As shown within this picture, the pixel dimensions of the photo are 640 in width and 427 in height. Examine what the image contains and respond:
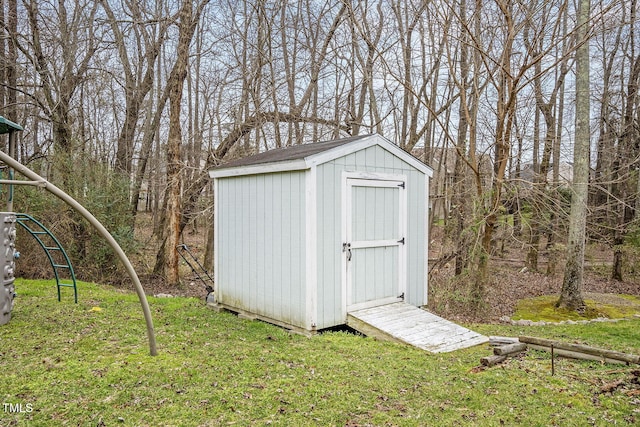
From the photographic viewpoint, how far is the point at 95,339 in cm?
446

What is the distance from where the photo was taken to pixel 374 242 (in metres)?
5.28

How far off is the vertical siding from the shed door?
0.60 meters

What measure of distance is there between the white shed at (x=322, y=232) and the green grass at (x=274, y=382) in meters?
0.50

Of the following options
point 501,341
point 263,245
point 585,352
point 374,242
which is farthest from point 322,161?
point 585,352

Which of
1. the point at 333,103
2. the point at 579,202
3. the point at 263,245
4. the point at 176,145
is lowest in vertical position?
the point at 263,245

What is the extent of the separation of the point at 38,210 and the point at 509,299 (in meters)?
9.03

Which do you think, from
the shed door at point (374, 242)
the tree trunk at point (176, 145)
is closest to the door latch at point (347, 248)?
the shed door at point (374, 242)

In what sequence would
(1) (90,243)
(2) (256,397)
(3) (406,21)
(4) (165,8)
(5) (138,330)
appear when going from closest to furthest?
(2) (256,397), (5) (138,330), (1) (90,243), (3) (406,21), (4) (165,8)

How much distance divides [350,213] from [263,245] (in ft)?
3.90

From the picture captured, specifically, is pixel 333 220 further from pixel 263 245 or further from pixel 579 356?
pixel 579 356

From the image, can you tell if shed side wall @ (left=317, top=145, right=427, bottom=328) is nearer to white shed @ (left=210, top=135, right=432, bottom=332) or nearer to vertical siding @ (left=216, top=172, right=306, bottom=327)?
white shed @ (left=210, top=135, right=432, bottom=332)

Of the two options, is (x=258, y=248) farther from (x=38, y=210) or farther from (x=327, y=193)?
(x=38, y=210)

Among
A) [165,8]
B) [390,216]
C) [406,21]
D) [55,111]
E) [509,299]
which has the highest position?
[165,8]

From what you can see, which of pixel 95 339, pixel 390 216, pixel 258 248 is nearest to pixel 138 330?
pixel 95 339
